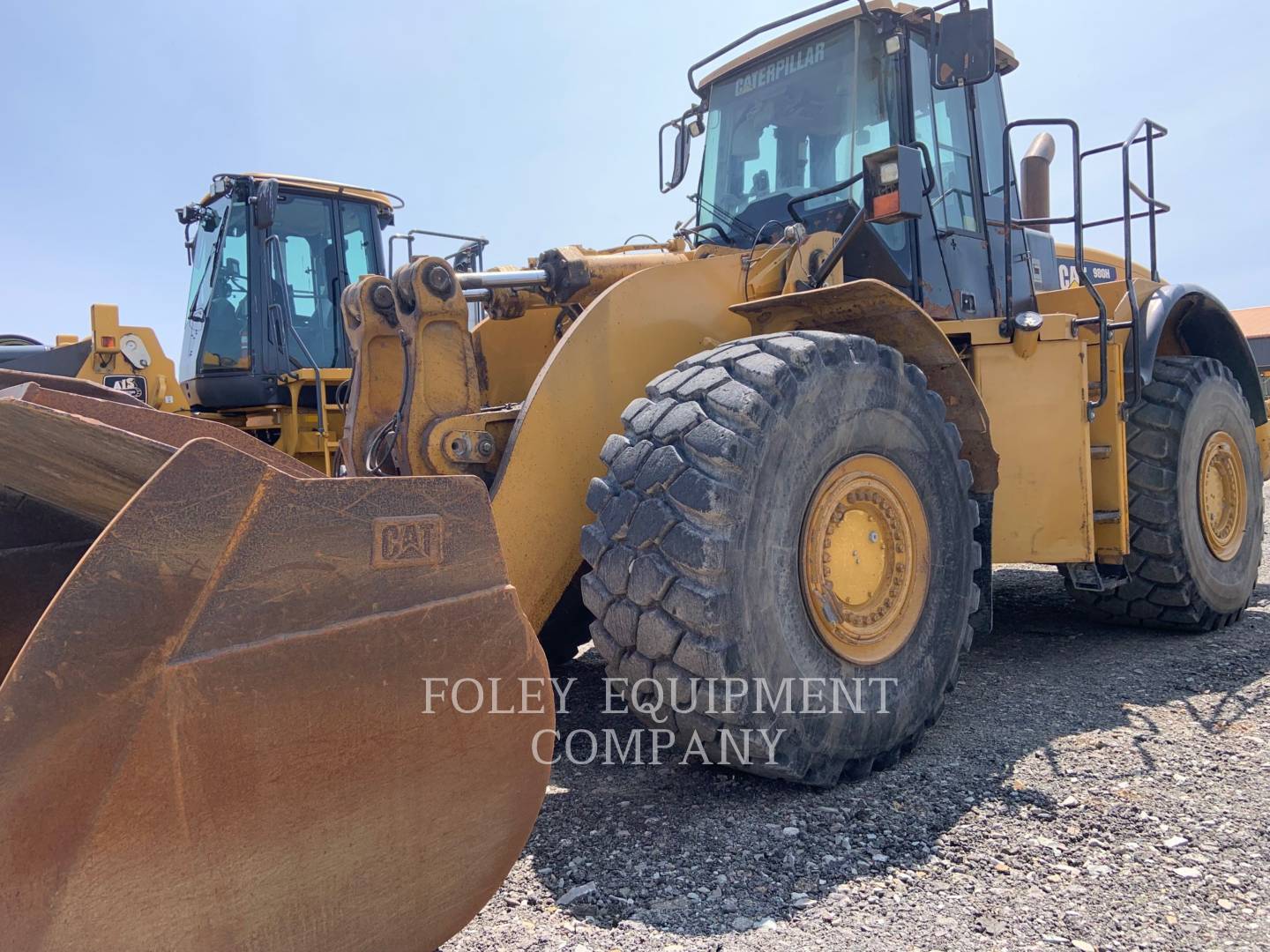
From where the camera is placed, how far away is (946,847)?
2480 mm

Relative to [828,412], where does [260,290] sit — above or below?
above

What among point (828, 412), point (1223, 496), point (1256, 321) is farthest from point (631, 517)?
point (1256, 321)

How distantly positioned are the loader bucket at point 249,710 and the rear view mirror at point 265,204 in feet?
21.5

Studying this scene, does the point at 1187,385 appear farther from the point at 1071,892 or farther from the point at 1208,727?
the point at 1071,892

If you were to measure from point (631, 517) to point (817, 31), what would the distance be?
9.20ft

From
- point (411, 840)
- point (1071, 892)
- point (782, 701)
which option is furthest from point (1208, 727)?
point (411, 840)

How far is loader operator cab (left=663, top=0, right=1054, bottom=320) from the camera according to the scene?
13.4 ft

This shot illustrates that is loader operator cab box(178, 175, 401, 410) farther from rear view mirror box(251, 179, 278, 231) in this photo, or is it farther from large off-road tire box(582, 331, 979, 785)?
large off-road tire box(582, 331, 979, 785)

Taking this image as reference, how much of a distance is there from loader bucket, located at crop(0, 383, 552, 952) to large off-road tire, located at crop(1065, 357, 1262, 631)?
3.77 metres

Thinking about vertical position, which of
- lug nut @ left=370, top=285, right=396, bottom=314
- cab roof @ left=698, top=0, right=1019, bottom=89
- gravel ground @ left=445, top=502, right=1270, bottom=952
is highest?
cab roof @ left=698, top=0, right=1019, bottom=89

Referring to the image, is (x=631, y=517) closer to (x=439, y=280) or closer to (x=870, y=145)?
(x=439, y=280)

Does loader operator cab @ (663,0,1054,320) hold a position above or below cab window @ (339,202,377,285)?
below

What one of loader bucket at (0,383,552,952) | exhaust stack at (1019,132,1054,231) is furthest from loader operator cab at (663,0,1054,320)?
loader bucket at (0,383,552,952)

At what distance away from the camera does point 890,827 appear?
101 inches
